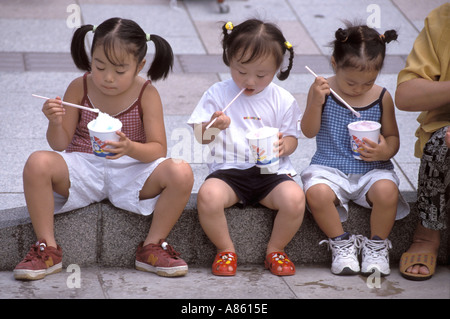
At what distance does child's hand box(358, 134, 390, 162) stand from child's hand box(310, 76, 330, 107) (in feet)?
0.88

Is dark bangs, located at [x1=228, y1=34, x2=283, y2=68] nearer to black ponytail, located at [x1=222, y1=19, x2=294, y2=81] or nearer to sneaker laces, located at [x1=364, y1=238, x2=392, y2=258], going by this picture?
black ponytail, located at [x1=222, y1=19, x2=294, y2=81]

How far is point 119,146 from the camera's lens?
317 cm

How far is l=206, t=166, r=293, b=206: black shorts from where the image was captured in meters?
3.50

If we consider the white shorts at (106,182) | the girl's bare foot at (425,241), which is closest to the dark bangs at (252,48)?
the white shorts at (106,182)

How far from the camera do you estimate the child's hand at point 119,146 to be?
314 centimetres

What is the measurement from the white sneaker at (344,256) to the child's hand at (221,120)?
69cm

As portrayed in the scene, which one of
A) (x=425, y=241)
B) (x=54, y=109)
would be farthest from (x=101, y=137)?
(x=425, y=241)

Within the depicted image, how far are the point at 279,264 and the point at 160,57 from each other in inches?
42.3

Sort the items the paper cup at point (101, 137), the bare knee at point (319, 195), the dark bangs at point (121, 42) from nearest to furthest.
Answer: the paper cup at point (101, 137), the dark bangs at point (121, 42), the bare knee at point (319, 195)

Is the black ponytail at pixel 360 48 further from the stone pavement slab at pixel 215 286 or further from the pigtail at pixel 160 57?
the stone pavement slab at pixel 215 286

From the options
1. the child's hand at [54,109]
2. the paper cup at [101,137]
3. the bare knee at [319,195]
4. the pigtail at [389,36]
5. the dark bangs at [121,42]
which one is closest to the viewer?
the paper cup at [101,137]

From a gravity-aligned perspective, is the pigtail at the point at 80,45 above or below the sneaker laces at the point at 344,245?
above

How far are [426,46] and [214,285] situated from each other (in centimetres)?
143
